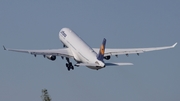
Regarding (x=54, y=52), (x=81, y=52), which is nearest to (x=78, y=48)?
(x=81, y=52)

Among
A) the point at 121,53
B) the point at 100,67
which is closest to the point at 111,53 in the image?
the point at 121,53

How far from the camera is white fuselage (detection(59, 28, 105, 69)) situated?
11596cm

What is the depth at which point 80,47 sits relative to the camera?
403ft

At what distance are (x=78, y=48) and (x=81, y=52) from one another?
8.22 feet

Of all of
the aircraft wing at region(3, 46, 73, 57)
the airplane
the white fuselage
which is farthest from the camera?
the aircraft wing at region(3, 46, 73, 57)

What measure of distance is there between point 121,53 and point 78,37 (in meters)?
12.9

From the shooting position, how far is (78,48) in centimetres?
12331

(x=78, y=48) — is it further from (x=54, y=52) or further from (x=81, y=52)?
(x=54, y=52)

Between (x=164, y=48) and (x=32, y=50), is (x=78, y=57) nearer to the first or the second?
(x=32, y=50)

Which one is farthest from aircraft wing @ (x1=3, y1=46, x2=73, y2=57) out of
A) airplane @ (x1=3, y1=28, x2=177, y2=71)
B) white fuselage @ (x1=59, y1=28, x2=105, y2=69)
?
white fuselage @ (x1=59, y1=28, x2=105, y2=69)

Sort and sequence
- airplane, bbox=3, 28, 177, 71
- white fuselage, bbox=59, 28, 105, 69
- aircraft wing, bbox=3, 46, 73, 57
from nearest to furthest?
airplane, bbox=3, 28, 177, 71, white fuselage, bbox=59, 28, 105, 69, aircraft wing, bbox=3, 46, 73, 57

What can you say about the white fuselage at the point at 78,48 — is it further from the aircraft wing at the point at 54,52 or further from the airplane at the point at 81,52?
the aircraft wing at the point at 54,52

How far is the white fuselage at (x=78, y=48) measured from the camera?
116 m

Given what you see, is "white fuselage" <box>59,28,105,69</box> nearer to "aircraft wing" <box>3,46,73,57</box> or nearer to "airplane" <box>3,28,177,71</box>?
"airplane" <box>3,28,177,71</box>
